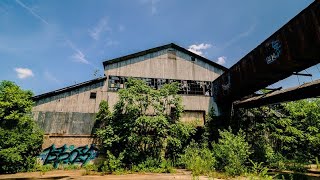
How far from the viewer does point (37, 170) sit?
1461 centimetres

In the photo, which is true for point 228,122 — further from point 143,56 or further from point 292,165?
point 143,56

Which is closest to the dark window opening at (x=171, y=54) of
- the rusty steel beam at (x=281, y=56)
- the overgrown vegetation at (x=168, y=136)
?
the overgrown vegetation at (x=168, y=136)

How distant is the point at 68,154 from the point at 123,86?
643 cm

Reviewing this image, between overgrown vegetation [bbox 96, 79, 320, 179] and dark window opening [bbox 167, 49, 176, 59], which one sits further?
dark window opening [bbox 167, 49, 176, 59]

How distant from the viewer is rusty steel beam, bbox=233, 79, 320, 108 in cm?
1139

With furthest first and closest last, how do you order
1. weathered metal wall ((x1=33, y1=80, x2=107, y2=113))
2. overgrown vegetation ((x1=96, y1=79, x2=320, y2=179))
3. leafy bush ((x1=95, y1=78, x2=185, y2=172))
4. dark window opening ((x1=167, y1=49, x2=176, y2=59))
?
dark window opening ((x1=167, y1=49, x2=176, y2=59)), weathered metal wall ((x1=33, y1=80, x2=107, y2=113)), leafy bush ((x1=95, y1=78, x2=185, y2=172)), overgrown vegetation ((x1=96, y1=79, x2=320, y2=179))

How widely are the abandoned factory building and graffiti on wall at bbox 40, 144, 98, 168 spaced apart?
1.05 m

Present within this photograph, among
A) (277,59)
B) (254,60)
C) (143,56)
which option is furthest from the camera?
(143,56)

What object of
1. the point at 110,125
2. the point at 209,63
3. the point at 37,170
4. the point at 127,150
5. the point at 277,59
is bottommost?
the point at 37,170

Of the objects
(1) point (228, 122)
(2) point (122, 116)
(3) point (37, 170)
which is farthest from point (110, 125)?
(1) point (228, 122)

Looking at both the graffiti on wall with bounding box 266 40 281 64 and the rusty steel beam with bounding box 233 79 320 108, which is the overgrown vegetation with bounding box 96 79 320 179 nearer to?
the rusty steel beam with bounding box 233 79 320 108

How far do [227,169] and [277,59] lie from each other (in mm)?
5996

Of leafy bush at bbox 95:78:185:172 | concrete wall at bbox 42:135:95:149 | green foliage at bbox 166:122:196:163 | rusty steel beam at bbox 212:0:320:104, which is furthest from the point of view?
concrete wall at bbox 42:135:95:149

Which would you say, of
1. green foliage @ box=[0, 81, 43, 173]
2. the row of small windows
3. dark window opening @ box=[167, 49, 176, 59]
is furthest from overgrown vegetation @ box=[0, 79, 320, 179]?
dark window opening @ box=[167, 49, 176, 59]
